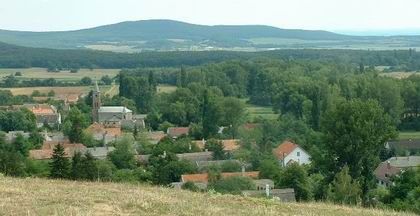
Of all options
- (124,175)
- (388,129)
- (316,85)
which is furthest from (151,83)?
(388,129)

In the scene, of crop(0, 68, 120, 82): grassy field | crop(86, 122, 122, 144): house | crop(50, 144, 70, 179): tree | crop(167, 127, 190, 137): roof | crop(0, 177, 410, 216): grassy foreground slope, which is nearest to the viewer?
crop(0, 177, 410, 216): grassy foreground slope

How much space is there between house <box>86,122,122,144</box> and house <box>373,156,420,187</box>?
73.0ft

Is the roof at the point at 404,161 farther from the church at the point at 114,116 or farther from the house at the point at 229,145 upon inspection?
the church at the point at 114,116

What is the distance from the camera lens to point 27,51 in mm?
166750

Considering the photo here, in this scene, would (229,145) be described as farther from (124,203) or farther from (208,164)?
(124,203)

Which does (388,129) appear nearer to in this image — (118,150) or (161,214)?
(118,150)

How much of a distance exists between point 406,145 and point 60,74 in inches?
3675

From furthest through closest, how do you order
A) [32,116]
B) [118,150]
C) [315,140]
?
[32,116] → [315,140] → [118,150]

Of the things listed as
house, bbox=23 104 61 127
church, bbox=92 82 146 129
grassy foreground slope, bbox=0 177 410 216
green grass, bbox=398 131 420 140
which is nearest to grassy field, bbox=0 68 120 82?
house, bbox=23 104 61 127

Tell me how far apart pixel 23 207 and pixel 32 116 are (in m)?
57.5

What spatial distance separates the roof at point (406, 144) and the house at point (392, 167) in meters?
5.25

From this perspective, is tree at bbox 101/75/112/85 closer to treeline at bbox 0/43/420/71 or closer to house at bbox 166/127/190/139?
treeline at bbox 0/43/420/71

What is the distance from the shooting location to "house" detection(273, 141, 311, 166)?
45619mm

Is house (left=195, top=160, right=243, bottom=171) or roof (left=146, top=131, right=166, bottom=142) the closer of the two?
house (left=195, top=160, right=243, bottom=171)
